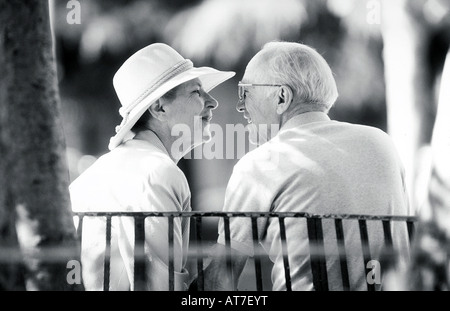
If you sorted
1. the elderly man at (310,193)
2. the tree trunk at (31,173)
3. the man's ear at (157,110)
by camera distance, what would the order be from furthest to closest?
the man's ear at (157,110)
the elderly man at (310,193)
the tree trunk at (31,173)

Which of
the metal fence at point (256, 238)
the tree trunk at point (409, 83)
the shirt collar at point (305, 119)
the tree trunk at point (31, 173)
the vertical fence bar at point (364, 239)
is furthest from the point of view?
the tree trunk at point (409, 83)

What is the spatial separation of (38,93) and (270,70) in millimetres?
1455

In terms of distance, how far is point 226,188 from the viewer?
2.83m

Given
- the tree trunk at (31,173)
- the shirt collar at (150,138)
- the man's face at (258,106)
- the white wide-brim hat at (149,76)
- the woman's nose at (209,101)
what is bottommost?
the tree trunk at (31,173)

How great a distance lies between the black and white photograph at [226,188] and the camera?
5.90 feet

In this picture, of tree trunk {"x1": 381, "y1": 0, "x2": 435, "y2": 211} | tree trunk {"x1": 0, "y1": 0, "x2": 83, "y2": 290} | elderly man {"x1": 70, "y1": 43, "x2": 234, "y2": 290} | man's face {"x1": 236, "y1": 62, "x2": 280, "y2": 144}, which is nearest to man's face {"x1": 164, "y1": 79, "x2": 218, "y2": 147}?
elderly man {"x1": 70, "y1": 43, "x2": 234, "y2": 290}

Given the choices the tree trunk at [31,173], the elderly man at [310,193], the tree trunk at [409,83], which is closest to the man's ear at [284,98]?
the elderly man at [310,193]

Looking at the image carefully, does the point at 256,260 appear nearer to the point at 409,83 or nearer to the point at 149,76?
the point at 149,76

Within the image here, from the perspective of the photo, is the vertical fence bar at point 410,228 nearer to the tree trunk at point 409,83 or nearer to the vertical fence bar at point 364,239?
the vertical fence bar at point 364,239

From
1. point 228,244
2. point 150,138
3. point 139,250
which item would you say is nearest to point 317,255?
point 228,244

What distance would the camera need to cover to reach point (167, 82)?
3.28m

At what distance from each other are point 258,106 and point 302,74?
11.2 inches

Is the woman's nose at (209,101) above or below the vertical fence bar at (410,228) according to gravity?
above

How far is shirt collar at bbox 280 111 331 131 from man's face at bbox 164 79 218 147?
24.0 inches
